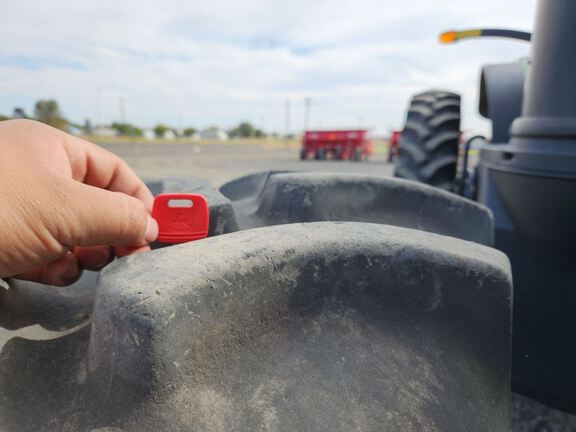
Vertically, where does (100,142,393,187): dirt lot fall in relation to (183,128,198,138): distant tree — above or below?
below

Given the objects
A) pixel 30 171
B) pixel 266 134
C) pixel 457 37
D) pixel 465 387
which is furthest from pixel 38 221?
pixel 266 134

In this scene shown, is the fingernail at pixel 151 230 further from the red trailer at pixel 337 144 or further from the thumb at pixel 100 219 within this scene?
the red trailer at pixel 337 144

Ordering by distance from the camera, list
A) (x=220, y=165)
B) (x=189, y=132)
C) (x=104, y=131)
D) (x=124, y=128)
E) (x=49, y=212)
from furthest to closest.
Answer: (x=189, y=132), (x=124, y=128), (x=104, y=131), (x=220, y=165), (x=49, y=212)

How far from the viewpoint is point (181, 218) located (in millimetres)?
807

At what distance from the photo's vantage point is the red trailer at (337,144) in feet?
56.3

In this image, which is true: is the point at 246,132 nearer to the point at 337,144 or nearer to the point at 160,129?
the point at 160,129

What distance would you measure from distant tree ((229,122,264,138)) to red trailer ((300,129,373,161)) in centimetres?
5248

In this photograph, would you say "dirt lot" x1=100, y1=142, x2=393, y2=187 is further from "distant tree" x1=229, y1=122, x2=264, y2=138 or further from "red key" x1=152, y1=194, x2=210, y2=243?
"distant tree" x1=229, y1=122, x2=264, y2=138

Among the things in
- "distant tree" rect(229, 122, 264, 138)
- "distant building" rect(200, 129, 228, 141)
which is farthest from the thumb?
"distant tree" rect(229, 122, 264, 138)

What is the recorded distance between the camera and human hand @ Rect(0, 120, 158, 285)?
64 centimetres

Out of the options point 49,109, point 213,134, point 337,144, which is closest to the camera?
point 337,144

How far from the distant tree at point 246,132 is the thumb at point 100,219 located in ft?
228

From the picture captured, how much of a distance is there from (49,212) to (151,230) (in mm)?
172

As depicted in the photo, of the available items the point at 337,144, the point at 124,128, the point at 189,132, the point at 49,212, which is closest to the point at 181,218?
the point at 49,212
